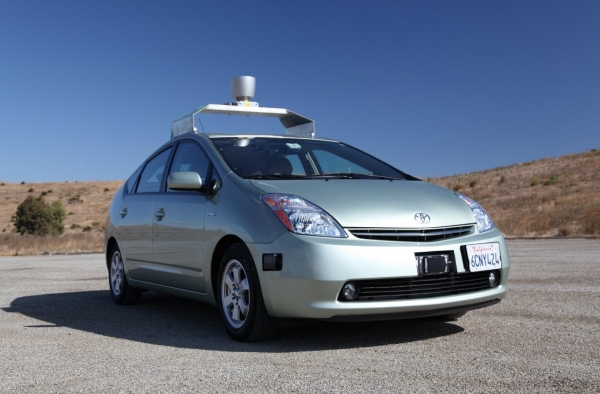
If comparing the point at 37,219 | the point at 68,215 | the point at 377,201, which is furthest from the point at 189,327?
the point at 68,215

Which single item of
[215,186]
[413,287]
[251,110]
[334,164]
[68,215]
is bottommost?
[413,287]

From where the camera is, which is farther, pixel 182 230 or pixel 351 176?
Answer: pixel 182 230

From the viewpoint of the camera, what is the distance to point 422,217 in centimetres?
503

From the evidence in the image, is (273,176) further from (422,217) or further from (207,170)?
(422,217)

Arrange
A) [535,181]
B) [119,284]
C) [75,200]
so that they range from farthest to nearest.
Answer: [75,200], [535,181], [119,284]

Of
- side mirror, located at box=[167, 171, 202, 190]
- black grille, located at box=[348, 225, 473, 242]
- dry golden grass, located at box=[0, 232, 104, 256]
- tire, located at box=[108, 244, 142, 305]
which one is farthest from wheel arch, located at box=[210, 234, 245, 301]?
dry golden grass, located at box=[0, 232, 104, 256]

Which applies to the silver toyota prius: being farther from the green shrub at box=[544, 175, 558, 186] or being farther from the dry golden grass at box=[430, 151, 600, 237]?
the green shrub at box=[544, 175, 558, 186]

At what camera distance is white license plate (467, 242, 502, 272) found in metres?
5.11

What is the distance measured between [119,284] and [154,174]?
1.33 meters

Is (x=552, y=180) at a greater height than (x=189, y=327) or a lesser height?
greater

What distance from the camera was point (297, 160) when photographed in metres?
6.39

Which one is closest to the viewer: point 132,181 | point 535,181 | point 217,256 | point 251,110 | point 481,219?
point 481,219

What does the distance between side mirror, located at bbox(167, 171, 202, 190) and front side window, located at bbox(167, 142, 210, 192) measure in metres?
0.22

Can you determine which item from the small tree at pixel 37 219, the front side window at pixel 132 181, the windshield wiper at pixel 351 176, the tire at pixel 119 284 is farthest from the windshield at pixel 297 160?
the small tree at pixel 37 219
